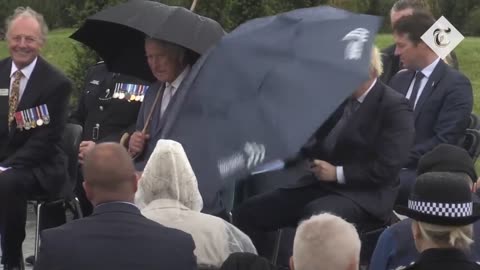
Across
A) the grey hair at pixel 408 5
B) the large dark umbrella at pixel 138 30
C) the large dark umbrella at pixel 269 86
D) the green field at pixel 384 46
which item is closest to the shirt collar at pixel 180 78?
the large dark umbrella at pixel 138 30

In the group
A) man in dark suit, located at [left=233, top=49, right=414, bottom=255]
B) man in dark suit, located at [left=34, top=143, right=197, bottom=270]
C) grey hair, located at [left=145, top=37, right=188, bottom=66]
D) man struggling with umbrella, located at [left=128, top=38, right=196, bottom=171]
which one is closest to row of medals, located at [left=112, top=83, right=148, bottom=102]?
man struggling with umbrella, located at [left=128, top=38, right=196, bottom=171]

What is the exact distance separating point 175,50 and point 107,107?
1582 mm

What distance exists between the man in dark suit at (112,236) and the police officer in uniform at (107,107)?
341cm

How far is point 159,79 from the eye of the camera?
6.32 m

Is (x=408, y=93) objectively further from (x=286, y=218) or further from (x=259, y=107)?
(x=259, y=107)

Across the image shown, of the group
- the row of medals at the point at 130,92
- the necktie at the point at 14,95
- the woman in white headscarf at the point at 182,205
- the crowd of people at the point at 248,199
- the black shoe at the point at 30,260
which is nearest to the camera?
the crowd of people at the point at 248,199

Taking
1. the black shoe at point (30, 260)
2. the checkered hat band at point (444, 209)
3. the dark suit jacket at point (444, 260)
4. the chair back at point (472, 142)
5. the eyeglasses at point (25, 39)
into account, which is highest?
→ the checkered hat band at point (444, 209)

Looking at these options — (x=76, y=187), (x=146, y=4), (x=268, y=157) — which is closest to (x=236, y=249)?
(x=268, y=157)

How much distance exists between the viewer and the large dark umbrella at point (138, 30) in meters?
6.02

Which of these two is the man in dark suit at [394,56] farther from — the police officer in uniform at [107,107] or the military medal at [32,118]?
the military medal at [32,118]

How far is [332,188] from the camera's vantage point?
6.28 m

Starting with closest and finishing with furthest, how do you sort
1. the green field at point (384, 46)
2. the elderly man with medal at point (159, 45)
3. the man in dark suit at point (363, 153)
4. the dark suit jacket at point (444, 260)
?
the dark suit jacket at point (444, 260) < the elderly man with medal at point (159, 45) < the man in dark suit at point (363, 153) < the green field at point (384, 46)

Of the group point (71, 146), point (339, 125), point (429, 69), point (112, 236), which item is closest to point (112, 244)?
point (112, 236)

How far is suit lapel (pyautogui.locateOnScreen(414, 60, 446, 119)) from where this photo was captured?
7.01 m
